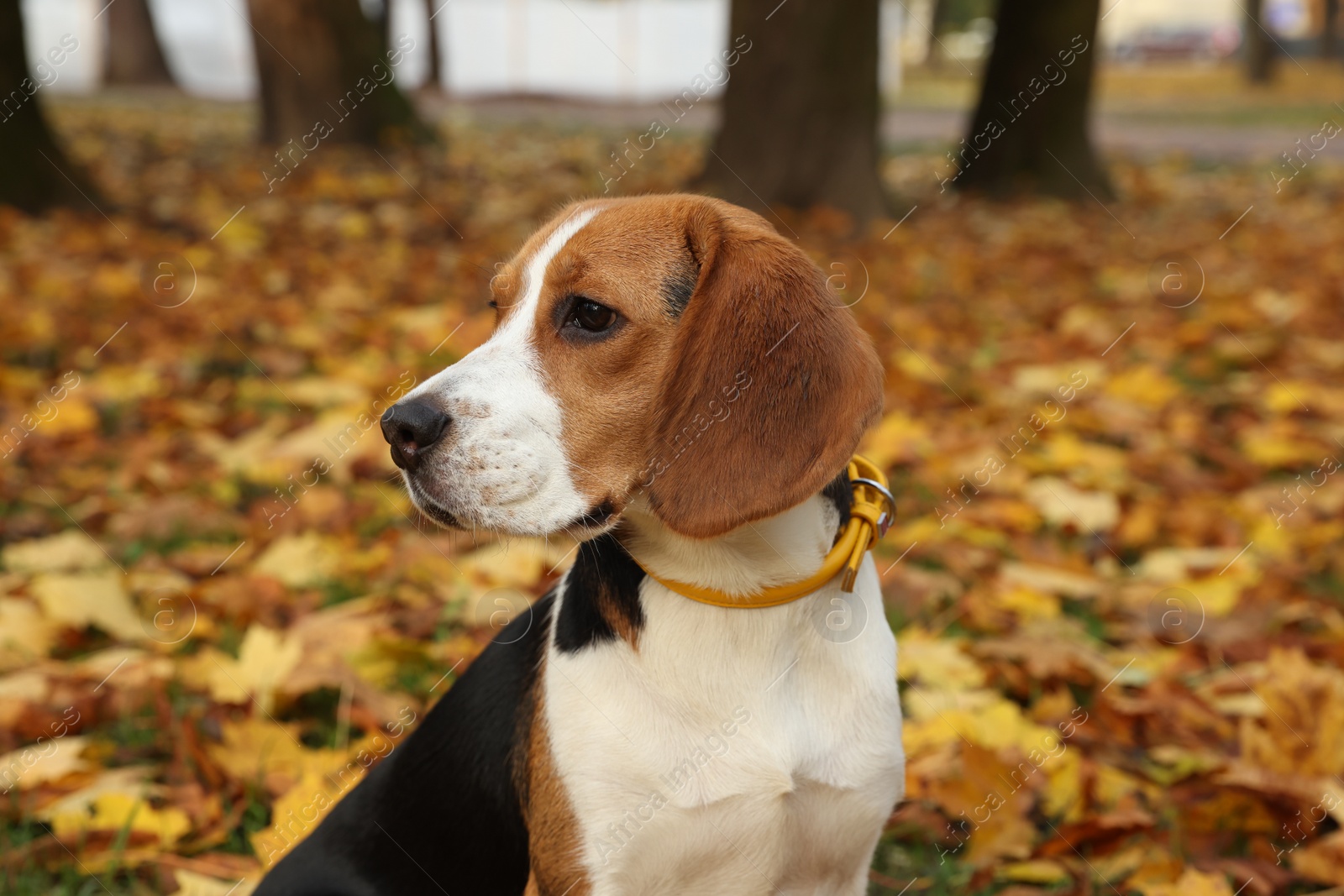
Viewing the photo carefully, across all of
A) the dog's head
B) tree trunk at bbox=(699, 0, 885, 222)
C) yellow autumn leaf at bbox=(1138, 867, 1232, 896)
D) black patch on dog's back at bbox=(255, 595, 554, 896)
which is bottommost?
tree trunk at bbox=(699, 0, 885, 222)

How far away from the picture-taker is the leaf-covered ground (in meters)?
3.07

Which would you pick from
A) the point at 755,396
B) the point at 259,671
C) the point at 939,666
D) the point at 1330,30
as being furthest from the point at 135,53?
the point at 1330,30

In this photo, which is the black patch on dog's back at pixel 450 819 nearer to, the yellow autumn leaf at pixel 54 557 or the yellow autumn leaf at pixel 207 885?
the yellow autumn leaf at pixel 207 885

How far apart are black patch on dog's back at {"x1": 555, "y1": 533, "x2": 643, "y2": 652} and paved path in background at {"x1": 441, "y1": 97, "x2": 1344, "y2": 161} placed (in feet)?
45.9

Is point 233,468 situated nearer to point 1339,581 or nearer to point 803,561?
point 803,561

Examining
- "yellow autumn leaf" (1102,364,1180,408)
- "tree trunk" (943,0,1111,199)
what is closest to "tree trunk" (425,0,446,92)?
"tree trunk" (943,0,1111,199)

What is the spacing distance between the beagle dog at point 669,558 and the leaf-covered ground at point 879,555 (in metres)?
0.51

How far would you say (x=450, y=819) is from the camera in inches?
97.9

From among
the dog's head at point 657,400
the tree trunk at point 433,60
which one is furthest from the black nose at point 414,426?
the tree trunk at point 433,60

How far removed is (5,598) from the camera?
13.2ft

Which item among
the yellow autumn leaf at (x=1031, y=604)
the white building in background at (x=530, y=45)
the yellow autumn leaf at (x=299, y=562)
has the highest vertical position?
the yellow autumn leaf at (x=1031, y=604)

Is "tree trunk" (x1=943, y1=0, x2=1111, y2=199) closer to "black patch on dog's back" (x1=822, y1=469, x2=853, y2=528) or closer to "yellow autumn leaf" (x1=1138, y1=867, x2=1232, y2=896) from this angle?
"yellow autumn leaf" (x1=1138, y1=867, x2=1232, y2=896)

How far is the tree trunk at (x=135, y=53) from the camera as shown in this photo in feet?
101

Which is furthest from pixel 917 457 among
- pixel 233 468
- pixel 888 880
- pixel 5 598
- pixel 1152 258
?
pixel 1152 258
